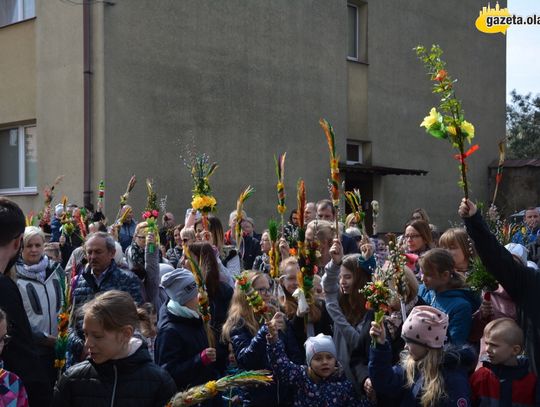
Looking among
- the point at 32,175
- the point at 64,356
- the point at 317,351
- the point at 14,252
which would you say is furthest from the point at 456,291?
the point at 32,175

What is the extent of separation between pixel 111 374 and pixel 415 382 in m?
1.73

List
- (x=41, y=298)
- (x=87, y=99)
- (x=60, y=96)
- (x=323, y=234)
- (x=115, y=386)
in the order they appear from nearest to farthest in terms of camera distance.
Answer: (x=115, y=386) → (x=41, y=298) → (x=323, y=234) → (x=87, y=99) → (x=60, y=96)

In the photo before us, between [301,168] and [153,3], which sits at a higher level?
[153,3]

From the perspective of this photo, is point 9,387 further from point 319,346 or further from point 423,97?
point 423,97

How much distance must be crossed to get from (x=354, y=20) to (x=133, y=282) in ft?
46.5

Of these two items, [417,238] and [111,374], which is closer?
[111,374]

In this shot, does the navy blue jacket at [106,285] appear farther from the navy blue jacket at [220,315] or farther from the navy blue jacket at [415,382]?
the navy blue jacket at [415,382]

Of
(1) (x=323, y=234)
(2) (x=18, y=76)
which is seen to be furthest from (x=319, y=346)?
(2) (x=18, y=76)

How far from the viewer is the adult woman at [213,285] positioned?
17.6 feet

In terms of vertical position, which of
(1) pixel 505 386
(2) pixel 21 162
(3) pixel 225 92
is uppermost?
(3) pixel 225 92

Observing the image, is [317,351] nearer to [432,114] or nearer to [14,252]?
[432,114]

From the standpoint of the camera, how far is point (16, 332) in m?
3.03

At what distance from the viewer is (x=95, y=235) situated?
5453mm

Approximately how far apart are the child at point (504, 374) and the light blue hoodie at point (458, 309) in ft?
1.26
